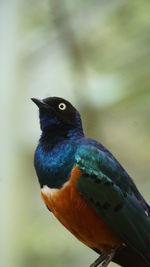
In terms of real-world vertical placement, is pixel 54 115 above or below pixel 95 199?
above

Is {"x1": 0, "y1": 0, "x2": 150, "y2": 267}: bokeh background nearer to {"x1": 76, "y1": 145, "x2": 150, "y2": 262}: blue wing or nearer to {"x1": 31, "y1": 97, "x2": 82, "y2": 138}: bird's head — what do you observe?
{"x1": 31, "y1": 97, "x2": 82, "y2": 138}: bird's head

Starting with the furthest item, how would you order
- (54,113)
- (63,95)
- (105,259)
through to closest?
(63,95) → (54,113) → (105,259)

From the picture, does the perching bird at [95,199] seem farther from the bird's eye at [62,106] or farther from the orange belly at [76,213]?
the bird's eye at [62,106]

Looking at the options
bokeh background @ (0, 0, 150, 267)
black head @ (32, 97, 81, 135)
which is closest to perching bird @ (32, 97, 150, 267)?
black head @ (32, 97, 81, 135)

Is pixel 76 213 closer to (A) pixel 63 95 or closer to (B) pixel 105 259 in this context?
(B) pixel 105 259

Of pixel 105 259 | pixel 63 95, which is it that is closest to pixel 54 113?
pixel 105 259

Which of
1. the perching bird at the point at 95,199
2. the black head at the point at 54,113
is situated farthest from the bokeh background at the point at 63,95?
the perching bird at the point at 95,199

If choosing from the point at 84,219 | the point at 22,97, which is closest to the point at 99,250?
the point at 84,219
